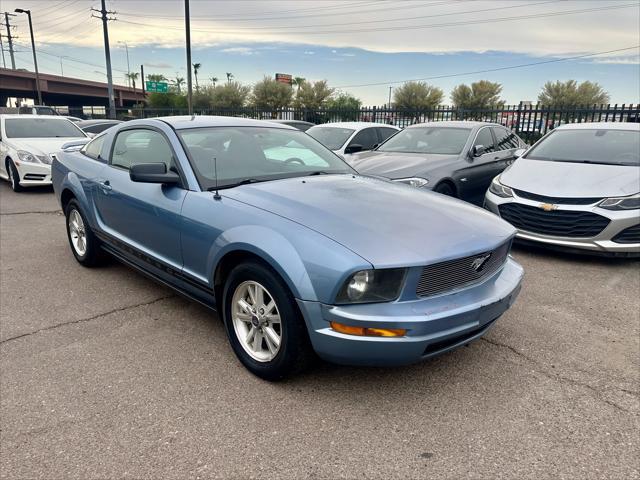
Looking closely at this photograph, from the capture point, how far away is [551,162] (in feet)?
20.3

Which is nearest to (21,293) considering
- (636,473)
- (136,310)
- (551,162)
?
(136,310)

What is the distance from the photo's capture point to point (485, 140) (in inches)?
298

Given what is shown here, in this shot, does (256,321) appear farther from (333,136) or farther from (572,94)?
(572,94)

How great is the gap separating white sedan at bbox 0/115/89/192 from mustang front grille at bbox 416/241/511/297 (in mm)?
9115

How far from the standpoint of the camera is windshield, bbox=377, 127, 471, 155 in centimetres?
718

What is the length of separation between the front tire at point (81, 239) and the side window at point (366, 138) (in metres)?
5.67

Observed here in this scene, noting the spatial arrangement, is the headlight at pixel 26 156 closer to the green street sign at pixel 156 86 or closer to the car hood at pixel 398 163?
the car hood at pixel 398 163

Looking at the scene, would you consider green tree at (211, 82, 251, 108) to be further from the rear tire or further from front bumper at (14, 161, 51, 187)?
the rear tire

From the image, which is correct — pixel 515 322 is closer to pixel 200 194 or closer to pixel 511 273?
pixel 511 273

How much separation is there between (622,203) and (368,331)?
415 centimetres

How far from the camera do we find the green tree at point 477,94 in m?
46.3

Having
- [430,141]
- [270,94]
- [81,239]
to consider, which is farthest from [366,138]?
[270,94]

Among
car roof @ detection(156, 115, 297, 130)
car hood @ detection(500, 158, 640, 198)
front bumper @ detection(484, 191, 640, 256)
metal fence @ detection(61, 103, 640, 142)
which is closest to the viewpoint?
car roof @ detection(156, 115, 297, 130)

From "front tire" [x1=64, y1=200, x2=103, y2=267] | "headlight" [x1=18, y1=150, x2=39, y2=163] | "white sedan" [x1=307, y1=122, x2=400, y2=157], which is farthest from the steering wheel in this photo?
"headlight" [x1=18, y1=150, x2=39, y2=163]
